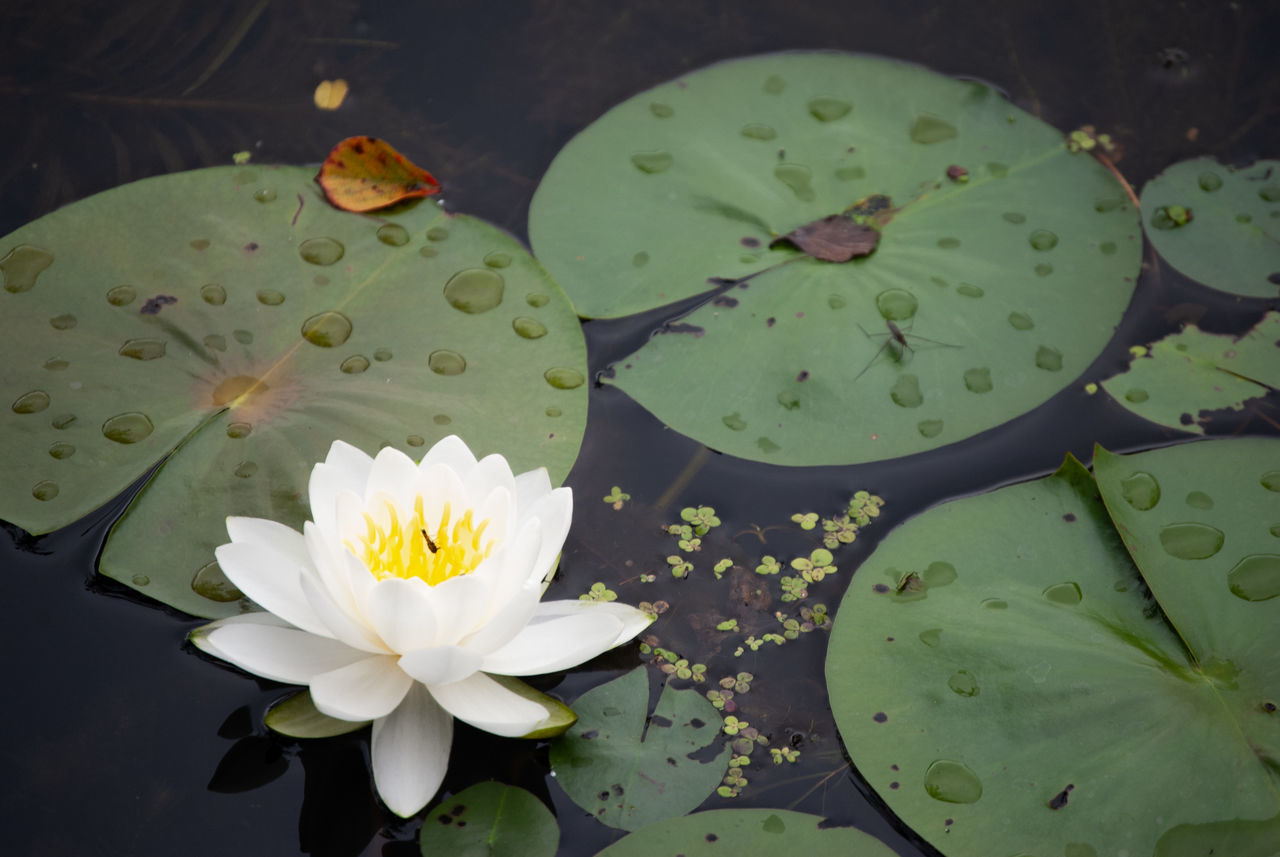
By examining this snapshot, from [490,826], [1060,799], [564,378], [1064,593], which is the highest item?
[564,378]

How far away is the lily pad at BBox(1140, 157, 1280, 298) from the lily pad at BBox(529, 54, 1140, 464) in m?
0.17

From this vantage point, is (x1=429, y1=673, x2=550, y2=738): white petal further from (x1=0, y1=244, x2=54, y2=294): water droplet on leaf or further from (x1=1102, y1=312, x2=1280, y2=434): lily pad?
(x1=1102, y1=312, x2=1280, y2=434): lily pad

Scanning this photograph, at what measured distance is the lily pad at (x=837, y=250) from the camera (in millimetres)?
2732

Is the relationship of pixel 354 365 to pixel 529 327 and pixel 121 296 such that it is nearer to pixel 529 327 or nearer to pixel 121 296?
pixel 529 327

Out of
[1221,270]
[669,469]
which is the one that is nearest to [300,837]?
[669,469]

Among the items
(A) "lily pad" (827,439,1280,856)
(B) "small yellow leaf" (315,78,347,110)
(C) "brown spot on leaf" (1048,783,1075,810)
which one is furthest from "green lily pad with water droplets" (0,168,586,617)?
(C) "brown spot on leaf" (1048,783,1075,810)

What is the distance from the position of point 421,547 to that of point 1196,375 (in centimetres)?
243

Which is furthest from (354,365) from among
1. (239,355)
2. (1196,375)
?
(1196,375)

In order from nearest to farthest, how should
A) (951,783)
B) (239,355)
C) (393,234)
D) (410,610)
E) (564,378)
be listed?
(410,610)
(951,783)
(239,355)
(564,378)
(393,234)

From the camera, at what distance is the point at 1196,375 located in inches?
113

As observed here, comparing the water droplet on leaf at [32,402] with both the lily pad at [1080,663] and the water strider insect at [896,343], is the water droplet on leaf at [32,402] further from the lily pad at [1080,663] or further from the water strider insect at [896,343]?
the water strider insect at [896,343]

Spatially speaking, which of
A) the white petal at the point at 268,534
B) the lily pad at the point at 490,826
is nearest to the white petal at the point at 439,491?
the white petal at the point at 268,534

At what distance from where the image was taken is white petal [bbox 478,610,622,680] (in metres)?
2.01

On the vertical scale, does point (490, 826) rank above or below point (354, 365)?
below
